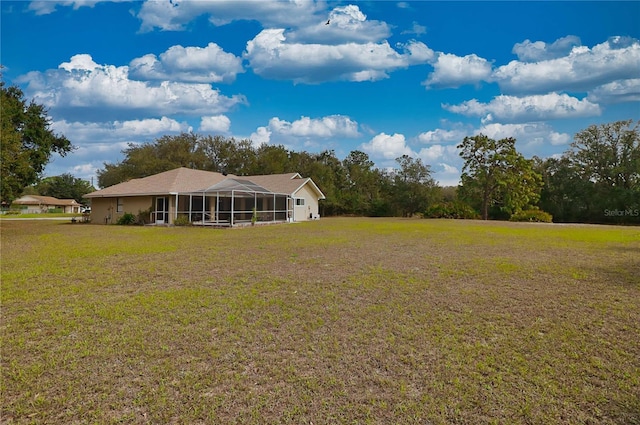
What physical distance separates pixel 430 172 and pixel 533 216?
12826mm

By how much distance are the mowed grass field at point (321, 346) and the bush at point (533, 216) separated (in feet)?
78.6

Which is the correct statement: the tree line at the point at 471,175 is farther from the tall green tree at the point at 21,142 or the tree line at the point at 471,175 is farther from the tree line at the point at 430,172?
the tall green tree at the point at 21,142

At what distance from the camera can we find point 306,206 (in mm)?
30922

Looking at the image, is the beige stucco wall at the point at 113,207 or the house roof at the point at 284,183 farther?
the house roof at the point at 284,183

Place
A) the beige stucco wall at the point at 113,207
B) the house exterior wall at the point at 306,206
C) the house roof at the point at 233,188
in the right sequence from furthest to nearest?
the house exterior wall at the point at 306,206 < the beige stucco wall at the point at 113,207 < the house roof at the point at 233,188

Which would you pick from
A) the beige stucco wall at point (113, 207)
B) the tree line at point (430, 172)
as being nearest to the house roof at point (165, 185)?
the beige stucco wall at point (113, 207)

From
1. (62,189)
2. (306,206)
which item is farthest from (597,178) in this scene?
(62,189)

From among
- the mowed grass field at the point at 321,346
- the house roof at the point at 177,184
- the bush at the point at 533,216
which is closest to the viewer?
the mowed grass field at the point at 321,346

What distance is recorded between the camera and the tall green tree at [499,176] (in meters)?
31.0

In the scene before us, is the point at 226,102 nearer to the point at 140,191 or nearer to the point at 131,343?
the point at 140,191

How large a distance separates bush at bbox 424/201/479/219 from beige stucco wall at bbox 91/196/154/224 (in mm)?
24220

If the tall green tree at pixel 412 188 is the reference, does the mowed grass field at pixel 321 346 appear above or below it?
below

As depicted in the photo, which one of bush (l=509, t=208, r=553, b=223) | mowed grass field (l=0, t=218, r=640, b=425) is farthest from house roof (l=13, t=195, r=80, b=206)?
bush (l=509, t=208, r=553, b=223)

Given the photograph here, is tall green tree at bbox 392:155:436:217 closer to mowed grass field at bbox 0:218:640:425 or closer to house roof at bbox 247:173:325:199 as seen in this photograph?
house roof at bbox 247:173:325:199
